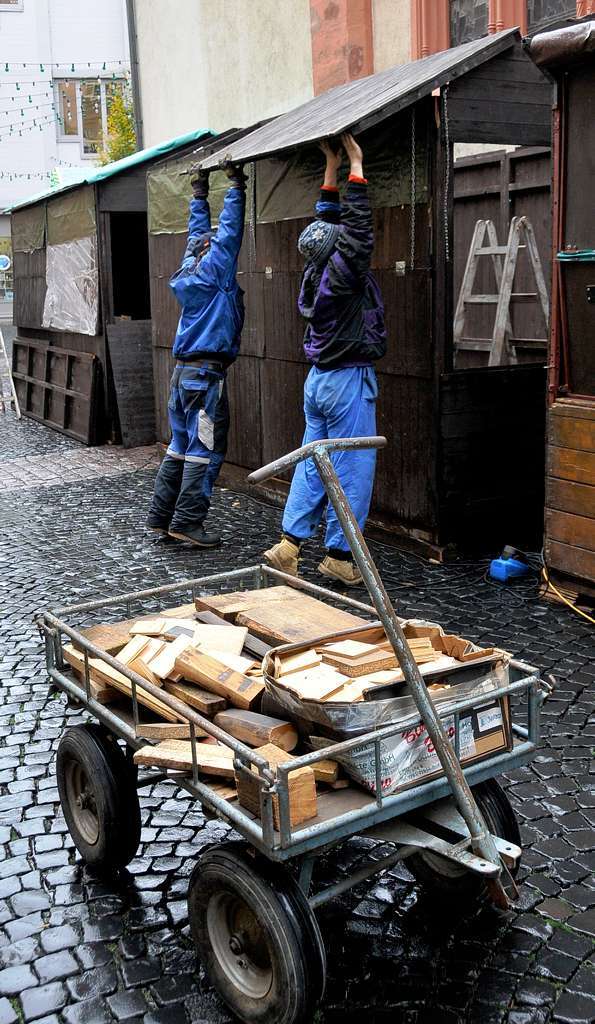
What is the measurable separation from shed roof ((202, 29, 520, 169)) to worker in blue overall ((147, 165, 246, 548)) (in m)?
0.49

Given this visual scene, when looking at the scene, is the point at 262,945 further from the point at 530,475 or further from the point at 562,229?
the point at 530,475

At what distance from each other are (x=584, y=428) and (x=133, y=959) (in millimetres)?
4217

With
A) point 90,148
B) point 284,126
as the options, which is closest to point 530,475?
point 284,126

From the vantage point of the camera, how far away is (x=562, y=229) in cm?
666

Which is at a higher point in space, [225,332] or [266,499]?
[225,332]

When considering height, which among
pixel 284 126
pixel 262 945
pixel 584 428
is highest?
pixel 284 126

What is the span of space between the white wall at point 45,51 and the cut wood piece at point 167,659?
1417 inches

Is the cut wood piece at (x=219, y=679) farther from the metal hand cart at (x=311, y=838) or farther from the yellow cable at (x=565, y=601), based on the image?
the yellow cable at (x=565, y=601)

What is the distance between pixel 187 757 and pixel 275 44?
1378cm

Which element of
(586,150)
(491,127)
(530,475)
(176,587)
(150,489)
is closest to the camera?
(176,587)

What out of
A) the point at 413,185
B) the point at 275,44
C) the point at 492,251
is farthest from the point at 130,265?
the point at 413,185

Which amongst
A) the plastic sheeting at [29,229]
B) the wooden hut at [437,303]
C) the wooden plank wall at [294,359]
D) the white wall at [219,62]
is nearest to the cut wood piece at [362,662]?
the wooden hut at [437,303]

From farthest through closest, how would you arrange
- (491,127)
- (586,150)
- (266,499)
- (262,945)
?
1. (266,499)
2. (491,127)
3. (586,150)
4. (262,945)

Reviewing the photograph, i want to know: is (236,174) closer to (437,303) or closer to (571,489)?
(437,303)
